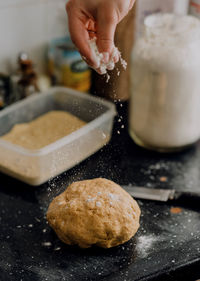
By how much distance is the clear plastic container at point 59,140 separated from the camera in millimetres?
649

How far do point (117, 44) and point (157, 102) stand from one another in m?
0.40

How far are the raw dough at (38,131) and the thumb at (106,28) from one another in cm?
35

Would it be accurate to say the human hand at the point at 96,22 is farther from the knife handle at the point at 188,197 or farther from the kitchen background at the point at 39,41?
the kitchen background at the point at 39,41

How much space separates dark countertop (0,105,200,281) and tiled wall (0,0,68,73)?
51 cm

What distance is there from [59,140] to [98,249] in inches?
7.5

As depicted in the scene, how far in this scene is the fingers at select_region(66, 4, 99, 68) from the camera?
1.96 feet

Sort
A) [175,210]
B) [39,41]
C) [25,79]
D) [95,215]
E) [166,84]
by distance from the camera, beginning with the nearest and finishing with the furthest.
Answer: [95,215] → [175,210] → [166,84] → [25,79] → [39,41]

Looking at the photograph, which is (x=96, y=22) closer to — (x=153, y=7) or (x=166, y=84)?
(x=166, y=84)

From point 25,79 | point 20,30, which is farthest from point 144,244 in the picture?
point 20,30

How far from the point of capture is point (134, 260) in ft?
2.32

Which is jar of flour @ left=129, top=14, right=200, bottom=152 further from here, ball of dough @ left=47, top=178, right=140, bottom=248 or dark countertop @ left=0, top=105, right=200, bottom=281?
ball of dough @ left=47, top=178, right=140, bottom=248

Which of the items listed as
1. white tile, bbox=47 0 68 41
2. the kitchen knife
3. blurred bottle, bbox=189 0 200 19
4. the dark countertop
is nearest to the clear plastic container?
the dark countertop

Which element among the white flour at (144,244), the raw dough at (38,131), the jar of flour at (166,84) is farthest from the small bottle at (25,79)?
the white flour at (144,244)

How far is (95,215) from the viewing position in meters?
0.69
